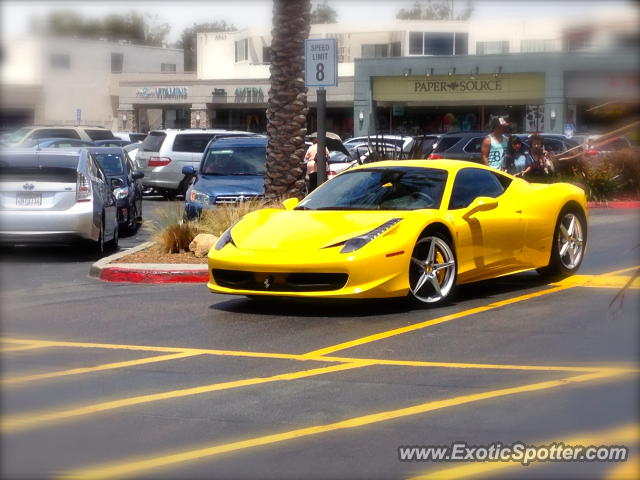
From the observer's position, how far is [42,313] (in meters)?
10.0

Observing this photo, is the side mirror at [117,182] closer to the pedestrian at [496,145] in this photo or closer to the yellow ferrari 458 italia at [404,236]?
the pedestrian at [496,145]

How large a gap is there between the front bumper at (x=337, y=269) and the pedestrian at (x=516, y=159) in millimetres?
7511

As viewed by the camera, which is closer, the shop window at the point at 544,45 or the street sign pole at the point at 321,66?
the shop window at the point at 544,45

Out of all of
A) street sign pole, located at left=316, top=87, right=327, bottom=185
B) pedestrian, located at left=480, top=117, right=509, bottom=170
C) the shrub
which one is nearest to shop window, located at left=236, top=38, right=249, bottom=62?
pedestrian, located at left=480, top=117, right=509, bottom=170

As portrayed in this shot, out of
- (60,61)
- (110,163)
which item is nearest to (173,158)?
(110,163)

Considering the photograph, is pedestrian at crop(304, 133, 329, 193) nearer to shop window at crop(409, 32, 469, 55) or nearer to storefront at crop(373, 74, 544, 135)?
storefront at crop(373, 74, 544, 135)

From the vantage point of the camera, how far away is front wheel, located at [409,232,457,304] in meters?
9.73

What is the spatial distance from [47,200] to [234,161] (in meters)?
5.13

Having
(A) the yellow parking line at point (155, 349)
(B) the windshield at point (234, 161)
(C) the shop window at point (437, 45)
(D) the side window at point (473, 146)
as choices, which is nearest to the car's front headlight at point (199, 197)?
(B) the windshield at point (234, 161)

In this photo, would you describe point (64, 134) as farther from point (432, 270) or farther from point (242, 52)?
point (432, 270)

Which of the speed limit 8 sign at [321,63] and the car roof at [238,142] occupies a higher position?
the speed limit 8 sign at [321,63]

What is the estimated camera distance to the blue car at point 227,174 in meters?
17.1

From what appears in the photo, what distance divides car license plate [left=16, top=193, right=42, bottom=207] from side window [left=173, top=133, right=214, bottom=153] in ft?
45.2

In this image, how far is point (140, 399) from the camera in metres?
6.36
